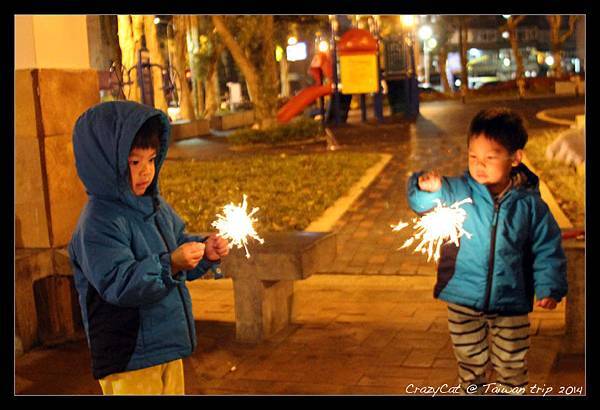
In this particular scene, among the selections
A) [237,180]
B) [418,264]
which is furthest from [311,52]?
[418,264]

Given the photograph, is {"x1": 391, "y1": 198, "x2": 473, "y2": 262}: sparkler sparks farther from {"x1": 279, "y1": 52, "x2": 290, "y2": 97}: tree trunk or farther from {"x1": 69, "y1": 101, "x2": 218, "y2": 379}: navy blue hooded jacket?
{"x1": 279, "y1": 52, "x2": 290, "y2": 97}: tree trunk

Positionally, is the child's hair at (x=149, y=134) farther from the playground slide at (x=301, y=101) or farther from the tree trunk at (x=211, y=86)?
the tree trunk at (x=211, y=86)

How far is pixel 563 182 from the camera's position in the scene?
438 inches

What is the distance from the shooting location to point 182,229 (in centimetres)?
390

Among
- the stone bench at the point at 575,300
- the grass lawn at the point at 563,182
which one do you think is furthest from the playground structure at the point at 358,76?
the stone bench at the point at 575,300

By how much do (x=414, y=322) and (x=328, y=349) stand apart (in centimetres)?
81

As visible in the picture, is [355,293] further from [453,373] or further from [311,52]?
[311,52]

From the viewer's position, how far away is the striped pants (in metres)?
4.03

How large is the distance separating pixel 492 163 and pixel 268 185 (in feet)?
27.0

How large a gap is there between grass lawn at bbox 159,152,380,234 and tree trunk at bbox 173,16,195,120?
12.1m

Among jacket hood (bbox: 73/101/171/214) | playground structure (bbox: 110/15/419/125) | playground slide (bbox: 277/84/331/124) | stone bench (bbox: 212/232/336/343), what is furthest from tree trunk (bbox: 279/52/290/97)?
jacket hood (bbox: 73/101/171/214)

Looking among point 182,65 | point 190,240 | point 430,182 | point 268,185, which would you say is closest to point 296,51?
point 182,65

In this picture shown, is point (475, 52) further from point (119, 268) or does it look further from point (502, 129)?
Answer: point (119, 268)

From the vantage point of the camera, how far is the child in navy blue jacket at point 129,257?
3328 millimetres
